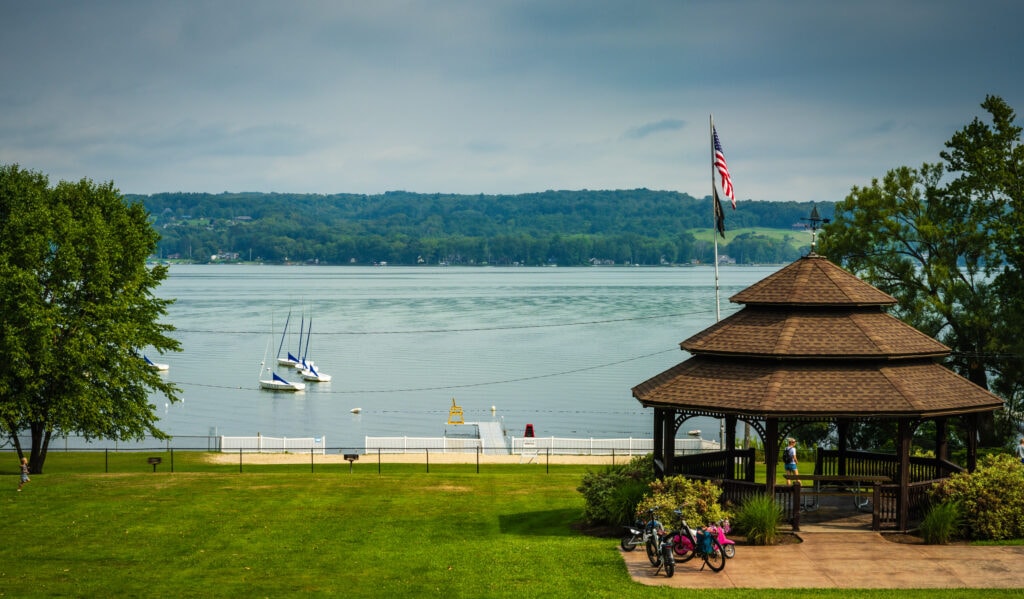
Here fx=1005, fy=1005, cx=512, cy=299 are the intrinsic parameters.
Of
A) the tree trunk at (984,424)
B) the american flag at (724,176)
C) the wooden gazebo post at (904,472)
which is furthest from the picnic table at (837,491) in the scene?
the tree trunk at (984,424)

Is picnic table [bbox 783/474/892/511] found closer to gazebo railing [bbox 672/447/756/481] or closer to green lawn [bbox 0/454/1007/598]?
gazebo railing [bbox 672/447/756/481]

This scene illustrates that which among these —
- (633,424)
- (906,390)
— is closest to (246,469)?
(906,390)

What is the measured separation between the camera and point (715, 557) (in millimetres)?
20766

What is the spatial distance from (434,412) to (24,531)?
5318cm

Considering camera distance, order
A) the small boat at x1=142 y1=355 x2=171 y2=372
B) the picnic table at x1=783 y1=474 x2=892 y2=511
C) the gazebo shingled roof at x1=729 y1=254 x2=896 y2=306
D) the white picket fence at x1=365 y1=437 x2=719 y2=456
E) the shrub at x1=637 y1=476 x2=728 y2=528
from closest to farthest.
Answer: the shrub at x1=637 y1=476 x2=728 y2=528, the picnic table at x1=783 y1=474 x2=892 y2=511, the gazebo shingled roof at x1=729 y1=254 x2=896 y2=306, the small boat at x1=142 y1=355 x2=171 y2=372, the white picket fence at x1=365 y1=437 x2=719 y2=456

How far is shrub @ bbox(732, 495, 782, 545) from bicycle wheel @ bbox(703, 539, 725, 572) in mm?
2115

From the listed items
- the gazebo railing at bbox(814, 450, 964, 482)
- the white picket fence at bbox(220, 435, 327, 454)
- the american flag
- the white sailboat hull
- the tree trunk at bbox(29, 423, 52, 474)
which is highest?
the american flag

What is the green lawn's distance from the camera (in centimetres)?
2025

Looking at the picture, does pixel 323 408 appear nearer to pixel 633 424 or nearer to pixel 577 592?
pixel 633 424

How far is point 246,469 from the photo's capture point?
138 feet

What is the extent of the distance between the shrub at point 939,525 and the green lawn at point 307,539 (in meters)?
3.90

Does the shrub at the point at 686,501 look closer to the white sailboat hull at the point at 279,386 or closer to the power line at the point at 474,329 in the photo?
the white sailboat hull at the point at 279,386

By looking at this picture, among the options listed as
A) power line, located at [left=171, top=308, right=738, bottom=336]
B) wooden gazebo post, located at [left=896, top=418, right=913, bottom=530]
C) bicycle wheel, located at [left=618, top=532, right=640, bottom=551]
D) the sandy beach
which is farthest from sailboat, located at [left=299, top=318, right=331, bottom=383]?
wooden gazebo post, located at [left=896, top=418, right=913, bottom=530]

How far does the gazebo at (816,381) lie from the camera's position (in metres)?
23.1
